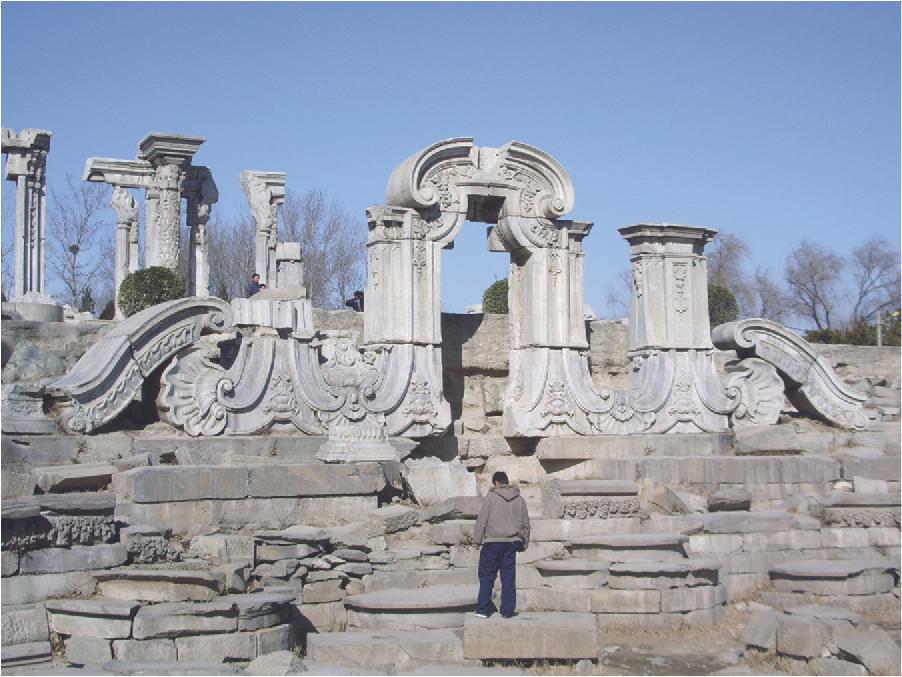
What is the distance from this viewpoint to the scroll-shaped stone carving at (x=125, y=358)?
41.0 feet

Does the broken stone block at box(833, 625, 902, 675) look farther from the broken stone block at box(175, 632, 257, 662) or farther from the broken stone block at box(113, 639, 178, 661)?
the broken stone block at box(113, 639, 178, 661)

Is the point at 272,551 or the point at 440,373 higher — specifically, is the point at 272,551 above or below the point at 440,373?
below

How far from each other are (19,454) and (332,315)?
468 cm

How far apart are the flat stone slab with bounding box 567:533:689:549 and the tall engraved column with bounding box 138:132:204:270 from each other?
444 inches

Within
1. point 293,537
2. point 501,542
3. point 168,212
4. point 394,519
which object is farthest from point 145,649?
point 168,212

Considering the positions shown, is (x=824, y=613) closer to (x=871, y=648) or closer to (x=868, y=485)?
(x=871, y=648)

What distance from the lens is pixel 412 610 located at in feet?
33.7

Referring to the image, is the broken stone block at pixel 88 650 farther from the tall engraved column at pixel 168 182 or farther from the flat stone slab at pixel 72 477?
the tall engraved column at pixel 168 182

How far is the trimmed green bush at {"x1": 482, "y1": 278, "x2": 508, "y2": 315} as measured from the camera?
18828mm

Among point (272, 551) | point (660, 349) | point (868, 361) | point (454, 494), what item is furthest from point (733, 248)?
point (272, 551)

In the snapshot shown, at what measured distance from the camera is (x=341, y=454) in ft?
40.9

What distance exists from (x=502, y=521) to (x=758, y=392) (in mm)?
6918

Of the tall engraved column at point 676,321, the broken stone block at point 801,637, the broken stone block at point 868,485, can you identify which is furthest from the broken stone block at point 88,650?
the broken stone block at point 868,485

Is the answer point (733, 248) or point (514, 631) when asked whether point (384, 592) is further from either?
point (733, 248)
